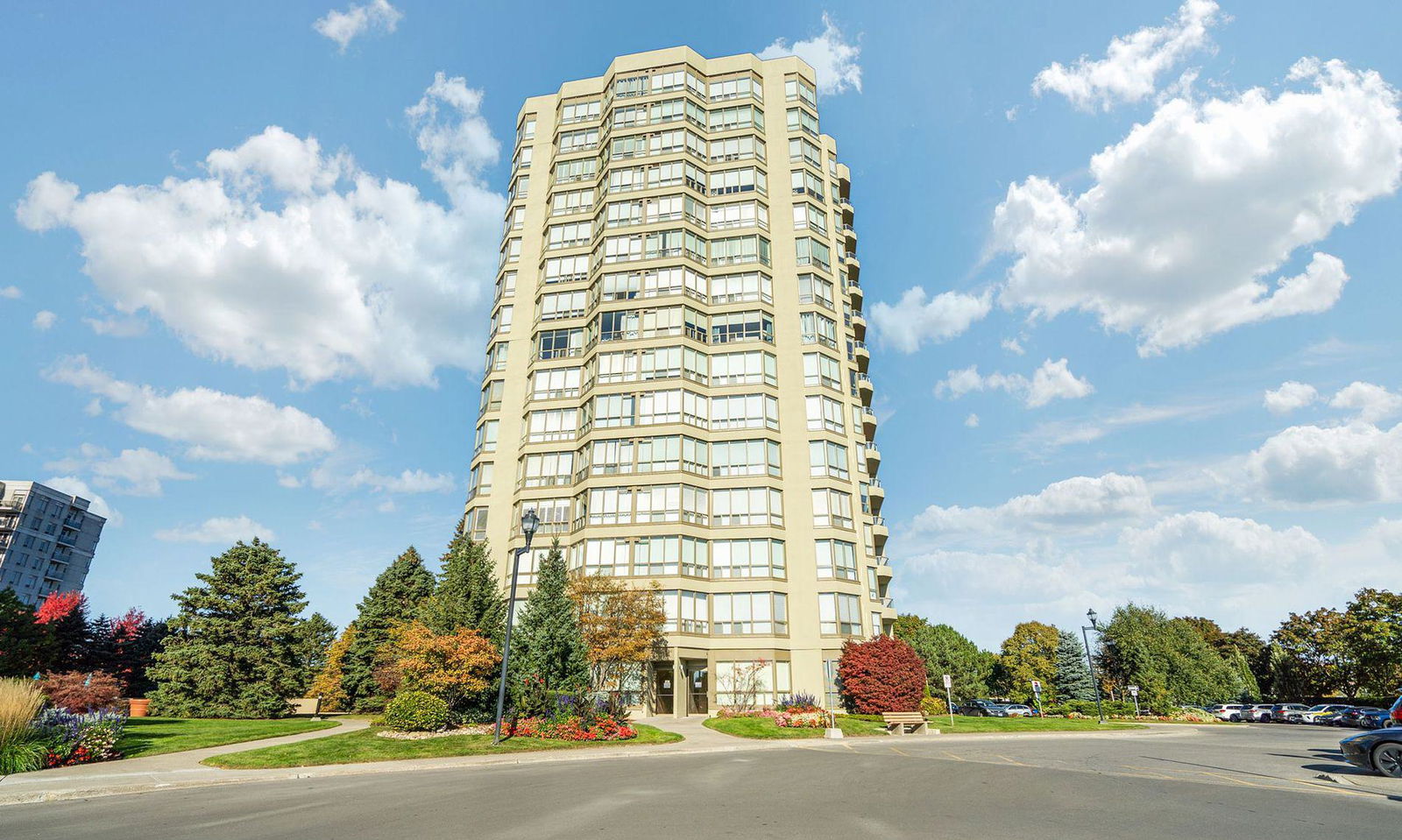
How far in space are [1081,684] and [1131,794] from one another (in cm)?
7057

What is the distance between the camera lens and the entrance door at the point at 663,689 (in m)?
41.8

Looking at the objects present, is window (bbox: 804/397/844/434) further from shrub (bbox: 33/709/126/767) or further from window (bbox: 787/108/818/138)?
shrub (bbox: 33/709/126/767)

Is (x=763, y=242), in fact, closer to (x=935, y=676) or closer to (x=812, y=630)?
(x=812, y=630)

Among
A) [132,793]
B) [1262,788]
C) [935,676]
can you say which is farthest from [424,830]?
[935,676]

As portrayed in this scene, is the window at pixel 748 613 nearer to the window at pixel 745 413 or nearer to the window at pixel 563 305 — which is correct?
the window at pixel 745 413

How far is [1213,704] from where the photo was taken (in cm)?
6253

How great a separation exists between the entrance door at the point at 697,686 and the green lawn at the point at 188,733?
65.5 ft

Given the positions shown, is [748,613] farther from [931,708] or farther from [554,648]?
[554,648]

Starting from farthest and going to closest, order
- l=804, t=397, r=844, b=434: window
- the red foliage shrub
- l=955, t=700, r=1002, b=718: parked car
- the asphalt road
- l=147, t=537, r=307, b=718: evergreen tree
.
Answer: l=955, t=700, r=1002, b=718: parked car
l=804, t=397, r=844, b=434: window
the red foliage shrub
l=147, t=537, r=307, b=718: evergreen tree
the asphalt road

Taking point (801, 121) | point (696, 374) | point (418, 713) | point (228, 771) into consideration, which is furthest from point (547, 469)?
point (801, 121)

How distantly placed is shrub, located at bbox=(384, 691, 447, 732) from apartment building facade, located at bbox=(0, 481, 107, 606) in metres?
123

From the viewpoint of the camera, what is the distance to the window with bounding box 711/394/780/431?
47.2 m

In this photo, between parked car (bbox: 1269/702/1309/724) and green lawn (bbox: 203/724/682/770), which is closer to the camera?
green lawn (bbox: 203/724/682/770)

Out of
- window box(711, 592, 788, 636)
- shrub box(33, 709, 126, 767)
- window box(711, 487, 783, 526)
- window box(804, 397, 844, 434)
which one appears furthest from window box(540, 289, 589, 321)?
shrub box(33, 709, 126, 767)
